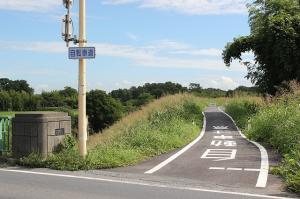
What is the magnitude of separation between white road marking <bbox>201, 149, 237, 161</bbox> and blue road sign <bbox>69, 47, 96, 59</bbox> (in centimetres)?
451

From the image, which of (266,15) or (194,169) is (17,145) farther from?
(266,15)

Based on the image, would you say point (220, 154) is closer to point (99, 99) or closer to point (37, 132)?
point (37, 132)

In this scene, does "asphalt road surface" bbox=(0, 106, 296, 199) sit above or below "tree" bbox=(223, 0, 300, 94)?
below

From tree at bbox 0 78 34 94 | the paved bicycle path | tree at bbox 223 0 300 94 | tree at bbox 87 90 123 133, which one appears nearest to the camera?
the paved bicycle path

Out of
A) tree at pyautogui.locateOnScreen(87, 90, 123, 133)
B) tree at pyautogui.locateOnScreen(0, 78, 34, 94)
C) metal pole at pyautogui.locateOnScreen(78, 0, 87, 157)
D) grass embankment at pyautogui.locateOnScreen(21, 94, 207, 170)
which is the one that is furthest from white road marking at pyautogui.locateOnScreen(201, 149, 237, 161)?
tree at pyautogui.locateOnScreen(0, 78, 34, 94)

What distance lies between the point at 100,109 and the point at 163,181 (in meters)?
→ 65.3

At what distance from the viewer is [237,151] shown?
50.8ft

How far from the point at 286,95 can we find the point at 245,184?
35.2ft

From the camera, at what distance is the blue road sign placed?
40.1ft

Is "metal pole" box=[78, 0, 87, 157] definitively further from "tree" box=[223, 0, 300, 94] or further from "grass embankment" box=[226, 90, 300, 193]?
"tree" box=[223, 0, 300, 94]

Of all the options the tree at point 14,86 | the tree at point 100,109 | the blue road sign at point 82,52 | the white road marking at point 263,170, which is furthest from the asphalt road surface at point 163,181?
the tree at point 14,86

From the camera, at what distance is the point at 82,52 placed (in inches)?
485

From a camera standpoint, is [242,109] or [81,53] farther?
[242,109]

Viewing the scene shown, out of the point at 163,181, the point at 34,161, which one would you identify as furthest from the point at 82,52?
the point at 163,181
